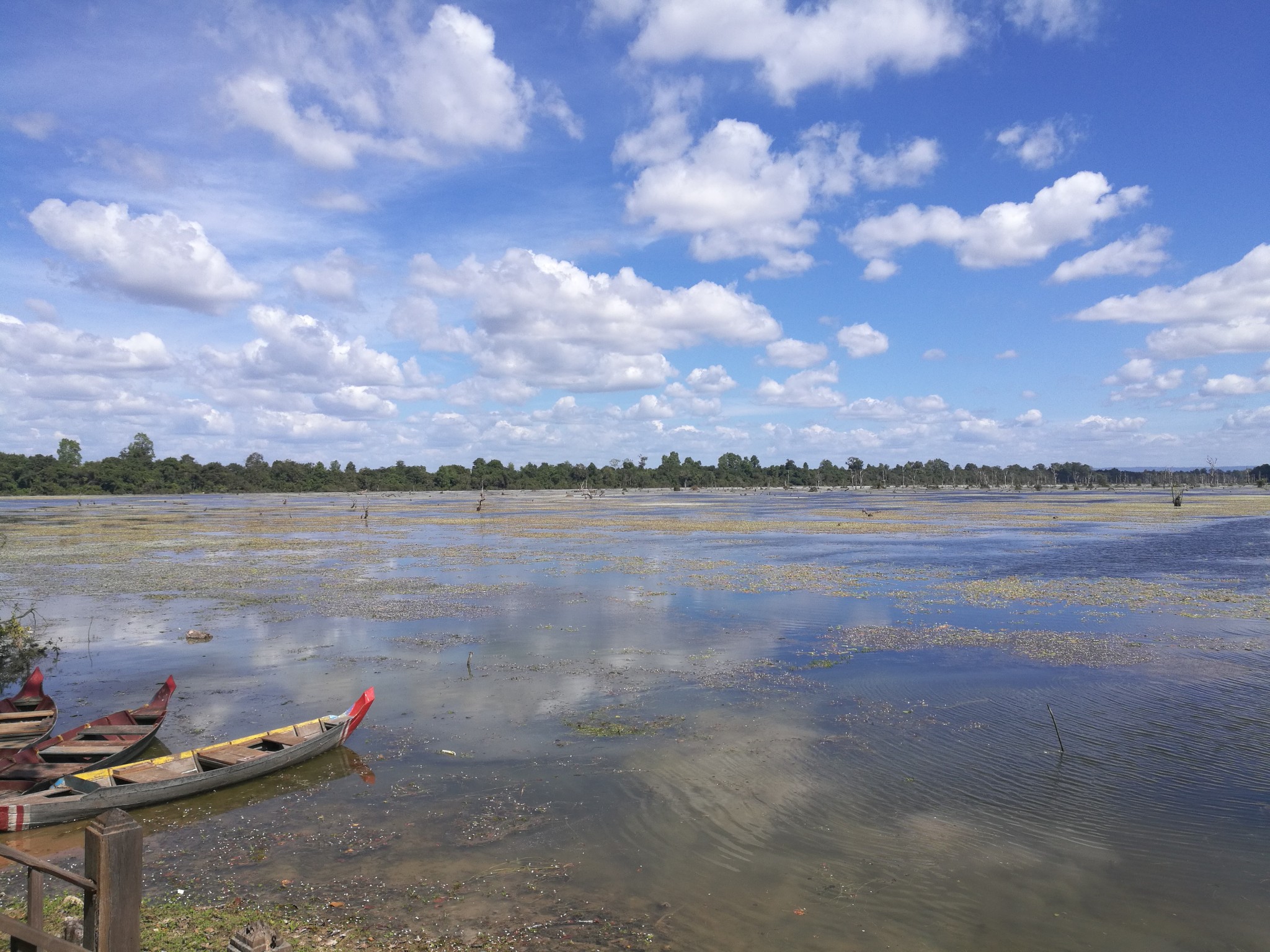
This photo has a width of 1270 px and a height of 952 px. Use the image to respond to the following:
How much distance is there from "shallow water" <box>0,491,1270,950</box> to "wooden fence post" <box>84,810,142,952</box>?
4292 mm

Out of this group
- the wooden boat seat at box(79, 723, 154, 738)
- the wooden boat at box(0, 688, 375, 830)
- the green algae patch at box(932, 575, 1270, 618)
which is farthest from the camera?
the green algae patch at box(932, 575, 1270, 618)

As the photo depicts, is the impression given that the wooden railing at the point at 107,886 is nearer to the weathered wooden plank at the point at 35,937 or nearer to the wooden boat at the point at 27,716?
the weathered wooden plank at the point at 35,937

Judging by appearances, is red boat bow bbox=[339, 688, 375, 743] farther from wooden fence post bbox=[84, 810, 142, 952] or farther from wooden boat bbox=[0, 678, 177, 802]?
wooden fence post bbox=[84, 810, 142, 952]

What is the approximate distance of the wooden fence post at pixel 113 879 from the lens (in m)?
4.77

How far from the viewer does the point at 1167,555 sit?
44812 mm

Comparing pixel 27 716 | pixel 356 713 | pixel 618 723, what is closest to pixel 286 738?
pixel 356 713

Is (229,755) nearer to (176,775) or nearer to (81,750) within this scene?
(176,775)

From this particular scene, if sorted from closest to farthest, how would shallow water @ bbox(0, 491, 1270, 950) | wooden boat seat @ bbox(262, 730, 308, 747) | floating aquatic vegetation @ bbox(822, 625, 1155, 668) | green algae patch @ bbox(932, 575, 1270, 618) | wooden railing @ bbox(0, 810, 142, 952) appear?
1. wooden railing @ bbox(0, 810, 142, 952)
2. shallow water @ bbox(0, 491, 1270, 950)
3. wooden boat seat @ bbox(262, 730, 308, 747)
4. floating aquatic vegetation @ bbox(822, 625, 1155, 668)
5. green algae patch @ bbox(932, 575, 1270, 618)

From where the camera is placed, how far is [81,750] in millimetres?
13273

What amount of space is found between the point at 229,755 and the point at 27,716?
5559mm

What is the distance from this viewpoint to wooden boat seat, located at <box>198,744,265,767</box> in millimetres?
12586

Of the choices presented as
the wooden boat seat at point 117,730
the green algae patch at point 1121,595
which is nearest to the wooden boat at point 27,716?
the wooden boat seat at point 117,730

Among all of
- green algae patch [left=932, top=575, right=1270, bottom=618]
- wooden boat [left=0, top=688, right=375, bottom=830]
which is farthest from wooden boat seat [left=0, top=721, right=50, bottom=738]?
green algae patch [left=932, top=575, right=1270, bottom=618]

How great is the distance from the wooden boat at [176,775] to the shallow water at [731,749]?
29 centimetres
